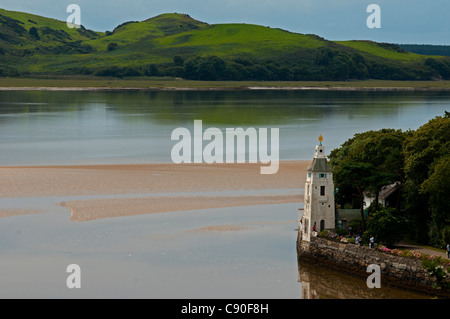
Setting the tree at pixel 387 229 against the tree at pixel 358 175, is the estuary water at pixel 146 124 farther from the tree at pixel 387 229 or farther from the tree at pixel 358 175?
the tree at pixel 387 229

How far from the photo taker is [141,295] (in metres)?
35.4

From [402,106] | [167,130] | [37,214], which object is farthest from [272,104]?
[37,214]

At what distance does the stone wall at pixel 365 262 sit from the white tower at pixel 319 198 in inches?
44.3

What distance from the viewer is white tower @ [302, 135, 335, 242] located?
4162cm

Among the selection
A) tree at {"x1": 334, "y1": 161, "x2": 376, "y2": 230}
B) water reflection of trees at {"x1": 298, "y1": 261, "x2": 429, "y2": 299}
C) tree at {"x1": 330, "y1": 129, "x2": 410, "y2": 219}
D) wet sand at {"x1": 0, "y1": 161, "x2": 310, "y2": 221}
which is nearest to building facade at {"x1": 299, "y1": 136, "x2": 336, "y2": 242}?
water reflection of trees at {"x1": 298, "y1": 261, "x2": 429, "y2": 299}

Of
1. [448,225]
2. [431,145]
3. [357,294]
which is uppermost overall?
[431,145]

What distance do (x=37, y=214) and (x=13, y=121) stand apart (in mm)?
76664

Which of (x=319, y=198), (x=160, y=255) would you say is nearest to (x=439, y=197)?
(x=319, y=198)

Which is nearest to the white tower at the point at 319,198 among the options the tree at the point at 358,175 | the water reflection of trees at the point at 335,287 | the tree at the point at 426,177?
the water reflection of trees at the point at 335,287

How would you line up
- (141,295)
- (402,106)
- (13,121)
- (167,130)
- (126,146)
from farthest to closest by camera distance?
(402,106), (13,121), (167,130), (126,146), (141,295)

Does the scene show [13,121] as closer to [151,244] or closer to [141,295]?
[151,244]

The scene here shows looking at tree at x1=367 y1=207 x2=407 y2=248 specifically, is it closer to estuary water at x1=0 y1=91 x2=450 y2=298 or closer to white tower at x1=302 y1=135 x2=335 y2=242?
white tower at x1=302 y1=135 x2=335 y2=242

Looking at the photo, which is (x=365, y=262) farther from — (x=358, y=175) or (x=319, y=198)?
(x=358, y=175)

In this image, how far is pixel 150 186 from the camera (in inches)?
2491
